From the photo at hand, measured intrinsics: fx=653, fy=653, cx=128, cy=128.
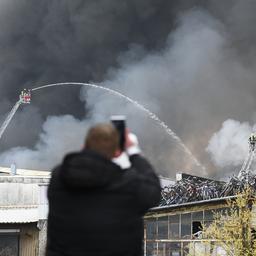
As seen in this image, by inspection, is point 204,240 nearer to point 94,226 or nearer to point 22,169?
point 94,226

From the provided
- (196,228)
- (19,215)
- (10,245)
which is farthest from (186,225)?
(10,245)

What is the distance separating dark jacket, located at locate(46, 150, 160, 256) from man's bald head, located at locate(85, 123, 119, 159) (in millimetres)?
98

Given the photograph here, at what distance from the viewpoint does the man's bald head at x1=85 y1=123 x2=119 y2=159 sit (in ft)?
12.5

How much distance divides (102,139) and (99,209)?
409mm

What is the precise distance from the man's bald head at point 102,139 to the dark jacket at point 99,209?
0.32ft

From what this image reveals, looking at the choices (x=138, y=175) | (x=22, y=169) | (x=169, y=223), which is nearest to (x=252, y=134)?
(x=169, y=223)

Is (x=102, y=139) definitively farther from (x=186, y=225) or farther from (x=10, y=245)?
(x=10, y=245)

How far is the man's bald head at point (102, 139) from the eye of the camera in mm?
3805

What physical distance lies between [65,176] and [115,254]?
0.55 meters

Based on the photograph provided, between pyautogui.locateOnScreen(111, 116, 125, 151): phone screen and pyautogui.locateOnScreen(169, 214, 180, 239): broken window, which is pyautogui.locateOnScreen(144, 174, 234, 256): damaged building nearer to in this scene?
pyautogui.locateOnScreen(169, 214, 180, 239): broken window

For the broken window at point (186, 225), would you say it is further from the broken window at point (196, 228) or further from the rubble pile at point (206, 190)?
the rubble pile at point (206, 190)

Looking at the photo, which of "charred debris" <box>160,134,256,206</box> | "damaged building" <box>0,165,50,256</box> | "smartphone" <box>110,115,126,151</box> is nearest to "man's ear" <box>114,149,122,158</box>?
"smartphone" <box>110,115,126,151</box>

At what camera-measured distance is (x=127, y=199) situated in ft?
12.6

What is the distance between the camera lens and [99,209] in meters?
3.81
